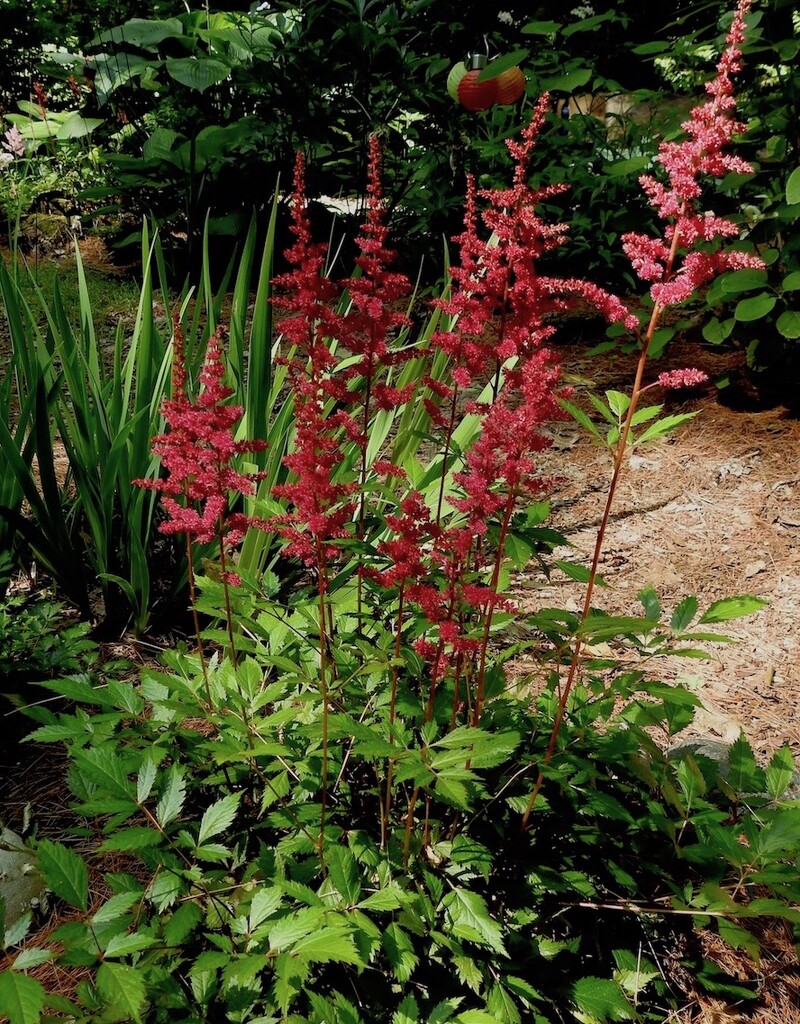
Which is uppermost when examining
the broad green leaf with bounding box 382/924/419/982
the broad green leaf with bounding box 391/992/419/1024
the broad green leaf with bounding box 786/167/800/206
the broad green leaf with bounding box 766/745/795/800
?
the broad green leaf with bounding box 786/167/800/206

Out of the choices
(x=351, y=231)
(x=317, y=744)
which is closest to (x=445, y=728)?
(x=317, y=744)

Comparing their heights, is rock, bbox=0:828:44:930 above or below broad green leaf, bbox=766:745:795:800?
below

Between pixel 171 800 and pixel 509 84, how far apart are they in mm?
3210

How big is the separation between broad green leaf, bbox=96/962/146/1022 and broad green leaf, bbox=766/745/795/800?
1.09m

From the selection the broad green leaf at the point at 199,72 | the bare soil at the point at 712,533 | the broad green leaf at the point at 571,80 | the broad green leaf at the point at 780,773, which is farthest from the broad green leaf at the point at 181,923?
the broad green leaf at the point at 199,72

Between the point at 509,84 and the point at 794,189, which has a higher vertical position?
the point at 509,84

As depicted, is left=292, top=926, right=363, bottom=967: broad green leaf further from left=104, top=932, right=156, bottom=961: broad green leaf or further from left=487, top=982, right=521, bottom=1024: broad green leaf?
left=487, top=982, right=521, bottom=1024: broad green leaf

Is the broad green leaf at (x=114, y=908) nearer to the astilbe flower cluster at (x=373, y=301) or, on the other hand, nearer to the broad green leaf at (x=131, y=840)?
the broad green leaf at (x=131, y=840)

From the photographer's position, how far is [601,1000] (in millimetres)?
1209

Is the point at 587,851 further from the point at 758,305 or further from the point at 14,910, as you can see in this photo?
the point at 758,305

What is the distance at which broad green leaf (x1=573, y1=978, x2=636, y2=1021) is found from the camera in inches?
47.1

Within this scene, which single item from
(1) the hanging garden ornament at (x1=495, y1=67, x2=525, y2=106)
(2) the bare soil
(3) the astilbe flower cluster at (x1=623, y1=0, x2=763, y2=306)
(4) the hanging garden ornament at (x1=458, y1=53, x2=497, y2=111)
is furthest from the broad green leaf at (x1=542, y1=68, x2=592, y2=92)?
(3) the astilbe flower cluster at (x1=623, y1=0, x2=763, y2=306)

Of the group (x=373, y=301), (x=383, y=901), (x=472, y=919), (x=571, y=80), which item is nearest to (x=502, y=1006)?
(x=472, y=919)

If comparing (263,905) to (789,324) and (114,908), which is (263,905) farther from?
(789,324)
